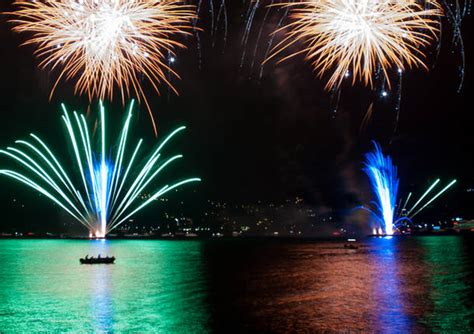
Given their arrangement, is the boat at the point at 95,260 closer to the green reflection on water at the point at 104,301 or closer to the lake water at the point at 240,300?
the green reflection on water at the point at 104,301

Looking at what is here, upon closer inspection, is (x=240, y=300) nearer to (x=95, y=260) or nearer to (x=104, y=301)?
(x=104, y=301)

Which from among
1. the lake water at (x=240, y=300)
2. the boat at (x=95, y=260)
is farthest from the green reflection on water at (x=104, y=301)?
the boat at (x=95, y=260)

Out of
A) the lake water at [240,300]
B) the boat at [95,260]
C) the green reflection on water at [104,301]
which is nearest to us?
the lake water at [240,300]

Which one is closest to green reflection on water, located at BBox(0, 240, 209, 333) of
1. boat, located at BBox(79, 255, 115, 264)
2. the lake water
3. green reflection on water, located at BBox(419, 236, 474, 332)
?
the lake water

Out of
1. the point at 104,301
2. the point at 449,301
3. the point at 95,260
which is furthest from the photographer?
the point at 95,260

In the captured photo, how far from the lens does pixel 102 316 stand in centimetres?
2759

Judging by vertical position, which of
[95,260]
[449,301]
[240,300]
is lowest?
[449,301]

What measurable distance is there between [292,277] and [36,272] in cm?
2587

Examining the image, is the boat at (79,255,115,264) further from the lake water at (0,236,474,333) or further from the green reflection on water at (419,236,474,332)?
the green reflection on water at (419,236,474,332)

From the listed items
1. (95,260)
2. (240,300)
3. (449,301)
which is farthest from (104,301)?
(95,260)

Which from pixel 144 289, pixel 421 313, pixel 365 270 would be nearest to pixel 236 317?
pixel 421 313

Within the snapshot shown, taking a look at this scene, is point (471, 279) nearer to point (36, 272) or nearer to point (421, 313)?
point (421, 313)

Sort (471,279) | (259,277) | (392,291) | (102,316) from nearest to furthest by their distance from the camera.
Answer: (102,316)
(392,291)
(471,279)
(259,277)

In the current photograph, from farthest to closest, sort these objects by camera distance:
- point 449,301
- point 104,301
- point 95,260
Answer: point 95,260 → point 104,301 → point 449,301
